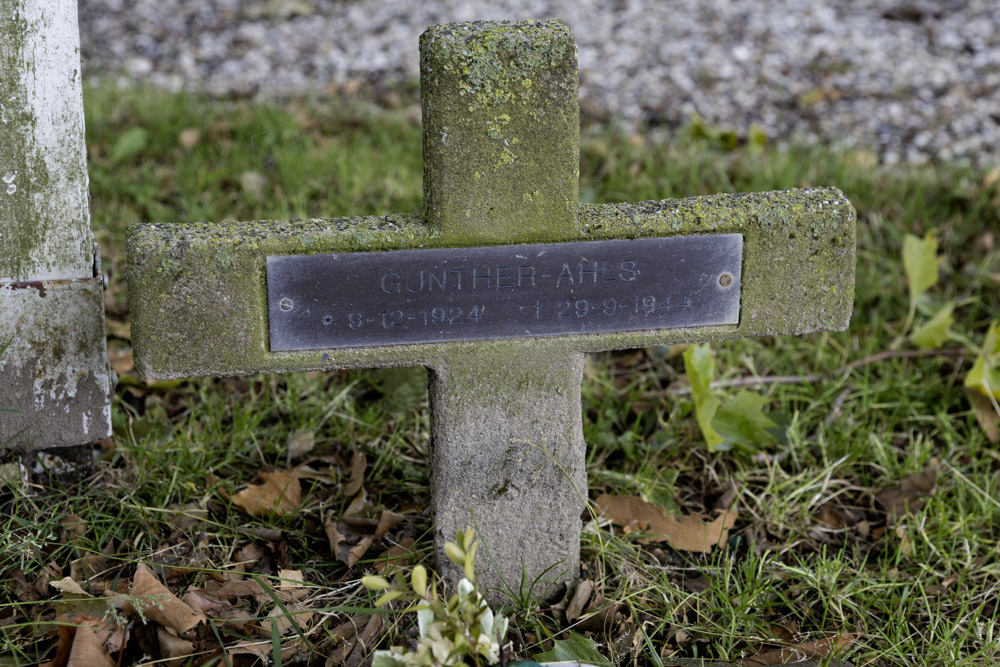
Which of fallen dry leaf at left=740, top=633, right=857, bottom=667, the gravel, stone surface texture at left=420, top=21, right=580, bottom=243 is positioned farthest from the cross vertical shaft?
the gravel

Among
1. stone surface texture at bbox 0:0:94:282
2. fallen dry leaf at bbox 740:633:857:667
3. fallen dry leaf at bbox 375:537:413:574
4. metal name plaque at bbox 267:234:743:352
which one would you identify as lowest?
fallen dry leaf at bbox 740:633:857:667

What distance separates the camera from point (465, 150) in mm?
1813

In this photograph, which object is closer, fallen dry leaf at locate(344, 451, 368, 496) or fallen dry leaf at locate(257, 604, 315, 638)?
fallen dry leaf at locate(257, 604, 315, 638)

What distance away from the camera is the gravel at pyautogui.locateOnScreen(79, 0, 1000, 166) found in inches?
187

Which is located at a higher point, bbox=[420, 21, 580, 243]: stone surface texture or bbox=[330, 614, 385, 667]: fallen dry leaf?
bbox=[420, 21, 580, 243]: stone surface texture

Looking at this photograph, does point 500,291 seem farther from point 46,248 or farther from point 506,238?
point 46,248

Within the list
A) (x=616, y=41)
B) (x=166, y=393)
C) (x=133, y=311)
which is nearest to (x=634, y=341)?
(x=133, y=311)

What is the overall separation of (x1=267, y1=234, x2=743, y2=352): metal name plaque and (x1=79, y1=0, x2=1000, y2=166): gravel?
2736mm

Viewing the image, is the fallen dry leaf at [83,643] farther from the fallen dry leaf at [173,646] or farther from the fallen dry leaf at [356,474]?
the fallen dry leaf at [356,474]

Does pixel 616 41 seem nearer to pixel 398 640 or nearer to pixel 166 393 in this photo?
pixel 166 393

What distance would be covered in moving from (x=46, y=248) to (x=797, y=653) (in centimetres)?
187

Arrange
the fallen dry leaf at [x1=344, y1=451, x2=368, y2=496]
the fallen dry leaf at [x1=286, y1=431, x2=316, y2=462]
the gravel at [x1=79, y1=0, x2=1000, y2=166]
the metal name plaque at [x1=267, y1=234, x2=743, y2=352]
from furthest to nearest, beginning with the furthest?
the gravel at [x1=79, y1=0, x2=1000, y2=166]
the fallen dry leaf at [x1=286, y1=431, x2=316, y2=462]
the fallen dry leaf at [x1=344, y1=451, x2=368, y2=496]
the metal name plaque at [x1=267, y1=234, x2=743, y2=352]

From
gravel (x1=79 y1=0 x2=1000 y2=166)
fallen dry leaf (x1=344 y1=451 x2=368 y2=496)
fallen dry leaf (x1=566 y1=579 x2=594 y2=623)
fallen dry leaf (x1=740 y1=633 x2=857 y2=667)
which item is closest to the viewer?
fallen dry leaf (x1=740 y1=633 x2=857 y2=667)

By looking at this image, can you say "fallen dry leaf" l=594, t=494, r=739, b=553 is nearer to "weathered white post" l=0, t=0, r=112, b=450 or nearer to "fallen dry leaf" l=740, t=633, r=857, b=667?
"fallen dry leaf" l=740, t=633, r=857, b=667
